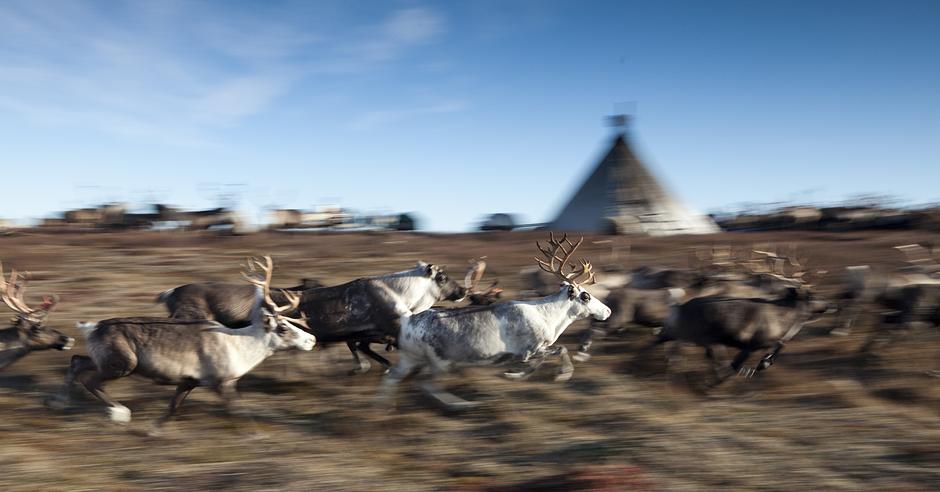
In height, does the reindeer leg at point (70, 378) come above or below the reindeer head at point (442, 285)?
below

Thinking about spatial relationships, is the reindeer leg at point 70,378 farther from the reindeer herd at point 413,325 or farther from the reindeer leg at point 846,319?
the reindeer leg at point 846,319

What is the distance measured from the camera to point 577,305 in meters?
10.2

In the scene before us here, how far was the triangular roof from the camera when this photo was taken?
97.9ft

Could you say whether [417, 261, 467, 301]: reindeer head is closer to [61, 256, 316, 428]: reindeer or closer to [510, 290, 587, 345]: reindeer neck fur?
[510, 290, 587, 345]: reindeer neck fur

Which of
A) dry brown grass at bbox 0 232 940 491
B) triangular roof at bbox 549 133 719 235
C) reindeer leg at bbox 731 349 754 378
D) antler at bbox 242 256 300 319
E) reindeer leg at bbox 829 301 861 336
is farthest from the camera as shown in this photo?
triangular roof at bbox 549 133 719 235

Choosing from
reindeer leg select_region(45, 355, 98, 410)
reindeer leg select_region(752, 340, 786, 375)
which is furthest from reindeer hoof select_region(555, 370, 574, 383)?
reindeer leg select_region(45, 355, 98, 410)

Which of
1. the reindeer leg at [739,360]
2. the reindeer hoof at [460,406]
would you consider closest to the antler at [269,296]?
the reindeer hoof at [460,406]

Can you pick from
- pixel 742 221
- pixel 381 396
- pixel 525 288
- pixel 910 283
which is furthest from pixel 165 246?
pixel 742 221

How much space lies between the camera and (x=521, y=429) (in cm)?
902

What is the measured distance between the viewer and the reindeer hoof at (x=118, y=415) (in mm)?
8992

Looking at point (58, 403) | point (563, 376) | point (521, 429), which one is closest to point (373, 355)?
point (563, 376)

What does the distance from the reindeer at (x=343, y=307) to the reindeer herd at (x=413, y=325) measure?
2 centimetres

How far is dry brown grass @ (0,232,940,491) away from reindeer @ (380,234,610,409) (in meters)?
0.49

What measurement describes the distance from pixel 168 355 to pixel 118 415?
980 millimetres
